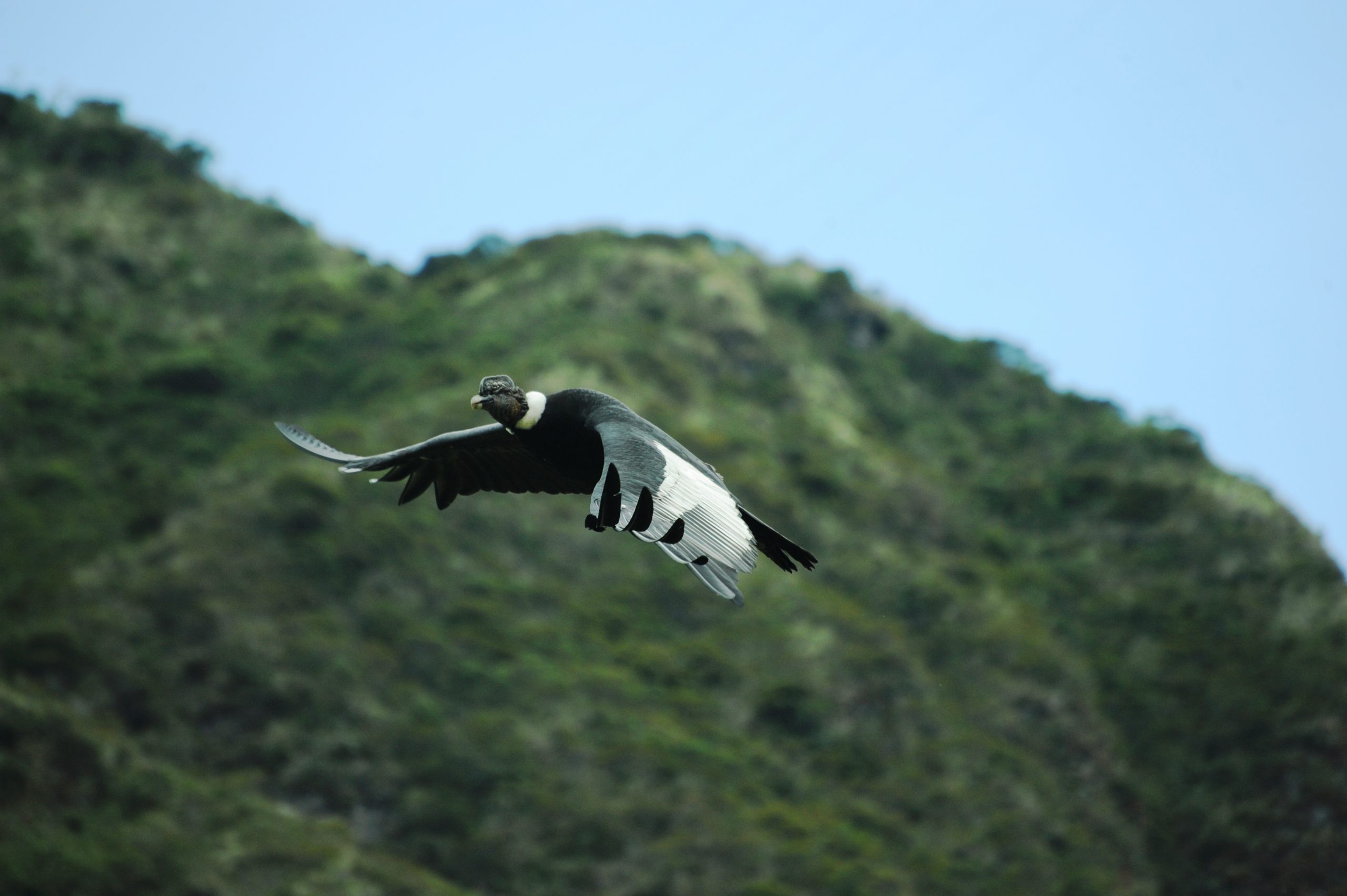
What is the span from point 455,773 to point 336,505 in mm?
6671

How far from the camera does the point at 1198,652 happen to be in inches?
1120

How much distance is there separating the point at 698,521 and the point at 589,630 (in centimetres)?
2045

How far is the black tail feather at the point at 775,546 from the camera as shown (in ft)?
21.4

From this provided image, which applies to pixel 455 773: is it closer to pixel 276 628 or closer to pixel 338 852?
pixel 338 852

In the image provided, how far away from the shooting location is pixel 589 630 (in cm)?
2589

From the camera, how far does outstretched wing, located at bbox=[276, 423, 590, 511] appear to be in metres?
7.93

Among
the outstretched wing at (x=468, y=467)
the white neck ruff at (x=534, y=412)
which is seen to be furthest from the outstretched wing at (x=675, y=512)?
the outstretched wing at (x=468, y=467)

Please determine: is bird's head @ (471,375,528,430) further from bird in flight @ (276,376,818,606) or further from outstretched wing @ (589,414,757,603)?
outstretched wing @ (589,414,757,603)

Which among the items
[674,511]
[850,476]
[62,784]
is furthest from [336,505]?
[674,511]

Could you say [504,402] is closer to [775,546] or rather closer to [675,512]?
[775,546]

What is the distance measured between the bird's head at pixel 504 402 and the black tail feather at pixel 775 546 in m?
1.26

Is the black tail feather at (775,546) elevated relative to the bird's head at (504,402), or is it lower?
lower

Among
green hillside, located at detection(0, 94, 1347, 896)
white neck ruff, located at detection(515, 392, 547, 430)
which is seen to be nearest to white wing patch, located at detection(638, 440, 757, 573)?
white neck ruff, located at detection(515, 392, 547, 430)

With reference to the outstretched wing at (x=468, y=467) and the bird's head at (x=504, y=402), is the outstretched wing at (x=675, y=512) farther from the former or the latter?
the outstretched wing at (x=468, y=467)
